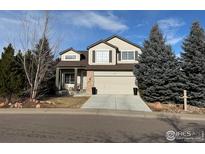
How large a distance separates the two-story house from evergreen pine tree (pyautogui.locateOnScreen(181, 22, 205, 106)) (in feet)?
23.9

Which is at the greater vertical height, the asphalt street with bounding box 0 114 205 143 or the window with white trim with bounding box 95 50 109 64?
the window with white trim with bounding box 95 50 109 64

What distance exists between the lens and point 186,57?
18406 millimetres

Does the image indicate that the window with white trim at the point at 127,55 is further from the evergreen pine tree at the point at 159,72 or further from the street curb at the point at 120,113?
the street curb at the point at 120,113

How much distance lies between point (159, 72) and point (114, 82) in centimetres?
744

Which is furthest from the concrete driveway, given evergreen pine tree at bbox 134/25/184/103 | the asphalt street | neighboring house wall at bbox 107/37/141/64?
neighboring house wall at bbox 107/37/141/64

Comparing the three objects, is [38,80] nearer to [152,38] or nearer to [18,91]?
[18,91]

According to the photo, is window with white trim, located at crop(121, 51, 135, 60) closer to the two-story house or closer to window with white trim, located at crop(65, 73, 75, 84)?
the two-story house

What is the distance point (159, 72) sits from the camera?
60.6 ft

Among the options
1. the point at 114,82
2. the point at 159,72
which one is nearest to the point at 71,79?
the point at 114,82

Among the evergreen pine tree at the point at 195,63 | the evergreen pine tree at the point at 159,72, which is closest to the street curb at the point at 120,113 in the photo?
the evergreen pine tree at the point at 195,63

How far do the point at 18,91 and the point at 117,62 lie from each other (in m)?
13.3

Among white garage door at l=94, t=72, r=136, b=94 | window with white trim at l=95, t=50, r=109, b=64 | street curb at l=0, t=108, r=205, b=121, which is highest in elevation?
window with white trim at l=95, t=50, r=109, b=64

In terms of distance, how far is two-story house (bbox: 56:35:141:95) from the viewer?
24.8 m

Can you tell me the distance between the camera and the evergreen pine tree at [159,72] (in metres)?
18.0
